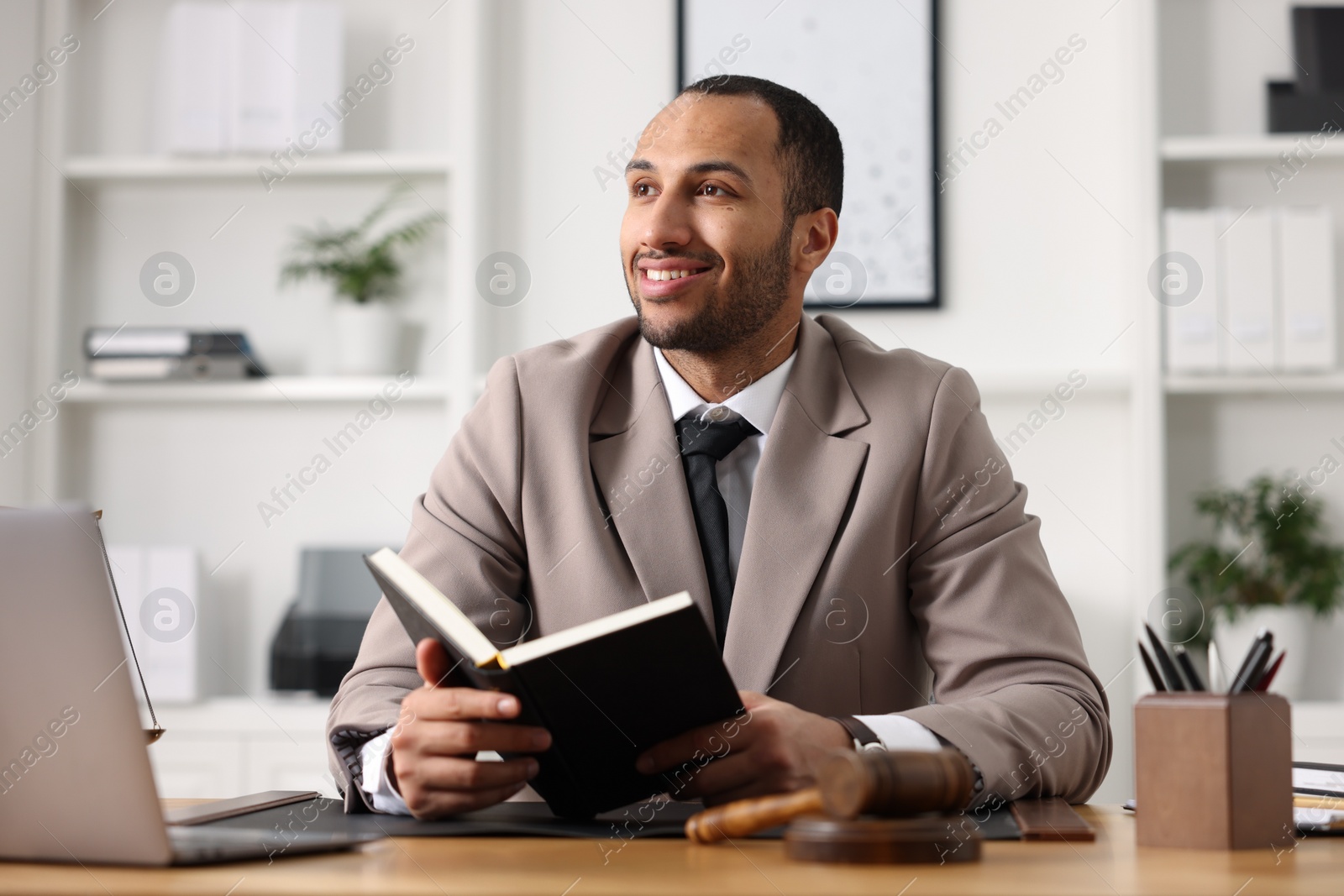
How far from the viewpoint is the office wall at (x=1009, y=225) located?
9.39ft

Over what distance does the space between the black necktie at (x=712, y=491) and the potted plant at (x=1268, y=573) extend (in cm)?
158

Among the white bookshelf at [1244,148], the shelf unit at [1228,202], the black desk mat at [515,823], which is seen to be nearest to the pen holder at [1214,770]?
the black desk mat at [515,823]

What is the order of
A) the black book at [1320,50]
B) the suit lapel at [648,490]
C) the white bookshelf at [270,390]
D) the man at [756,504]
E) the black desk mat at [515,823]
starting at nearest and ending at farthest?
the black desk mat at [515,823], the man at [756,504], the suit lapel at [648,490], the black book at [1320,50], the white bookshelf at [270,390]

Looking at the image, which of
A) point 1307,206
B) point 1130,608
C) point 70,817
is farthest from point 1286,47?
point 70,817

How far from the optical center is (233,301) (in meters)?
3.11

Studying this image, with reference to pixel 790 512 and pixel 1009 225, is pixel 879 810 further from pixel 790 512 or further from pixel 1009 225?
pixel 1009 225

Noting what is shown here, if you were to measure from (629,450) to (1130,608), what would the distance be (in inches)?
68.6

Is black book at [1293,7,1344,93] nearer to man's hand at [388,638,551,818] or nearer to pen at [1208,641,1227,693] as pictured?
pen at [1208,641,1227,693]

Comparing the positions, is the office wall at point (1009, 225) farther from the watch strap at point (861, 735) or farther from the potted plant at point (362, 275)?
the watch strap at point (861, 735)

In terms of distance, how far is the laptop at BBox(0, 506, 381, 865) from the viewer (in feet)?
2.45

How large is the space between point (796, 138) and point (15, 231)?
2221 millimetres

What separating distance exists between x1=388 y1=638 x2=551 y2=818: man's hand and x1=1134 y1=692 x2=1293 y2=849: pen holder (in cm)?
48

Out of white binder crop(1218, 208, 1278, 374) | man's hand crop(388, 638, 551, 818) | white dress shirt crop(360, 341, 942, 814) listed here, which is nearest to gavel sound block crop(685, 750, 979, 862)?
man's hand crop(388, 638, 551, 818)

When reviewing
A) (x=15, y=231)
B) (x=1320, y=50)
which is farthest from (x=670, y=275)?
(x=15, y=231)
